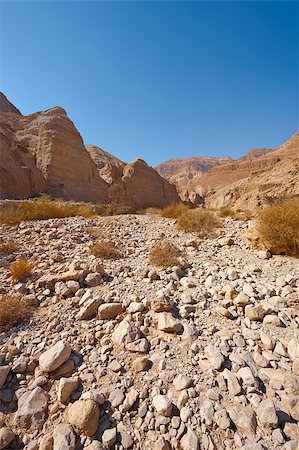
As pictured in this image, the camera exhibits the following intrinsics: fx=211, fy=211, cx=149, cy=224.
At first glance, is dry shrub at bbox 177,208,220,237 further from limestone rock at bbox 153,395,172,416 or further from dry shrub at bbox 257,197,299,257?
limestone rock at bbox 153,395,172,416

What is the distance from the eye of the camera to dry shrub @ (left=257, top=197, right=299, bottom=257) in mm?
3738

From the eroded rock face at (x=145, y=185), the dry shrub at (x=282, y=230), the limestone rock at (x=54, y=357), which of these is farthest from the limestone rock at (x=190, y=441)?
the eroded rock face at (x=145, y=185)

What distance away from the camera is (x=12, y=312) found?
7.24 feet

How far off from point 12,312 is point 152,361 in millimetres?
1546

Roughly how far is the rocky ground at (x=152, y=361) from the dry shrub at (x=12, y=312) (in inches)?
3.9

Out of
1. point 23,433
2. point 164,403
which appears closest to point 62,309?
point 23,433

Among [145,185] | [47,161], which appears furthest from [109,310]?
[145,185]

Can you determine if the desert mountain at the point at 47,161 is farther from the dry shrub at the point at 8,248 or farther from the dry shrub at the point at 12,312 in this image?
the dry shrub at the point at 12,312

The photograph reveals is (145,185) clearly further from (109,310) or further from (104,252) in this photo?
(109,310)

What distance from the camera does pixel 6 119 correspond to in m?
21.8

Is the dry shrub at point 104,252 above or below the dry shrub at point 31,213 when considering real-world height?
below

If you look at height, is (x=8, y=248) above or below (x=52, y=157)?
below

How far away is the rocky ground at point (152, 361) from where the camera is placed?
1.30m

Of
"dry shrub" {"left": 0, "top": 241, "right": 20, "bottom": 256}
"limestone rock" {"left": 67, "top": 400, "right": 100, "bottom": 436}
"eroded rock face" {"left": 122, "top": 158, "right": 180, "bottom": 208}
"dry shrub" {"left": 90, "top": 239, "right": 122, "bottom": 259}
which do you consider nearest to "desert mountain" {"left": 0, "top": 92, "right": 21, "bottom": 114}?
"eroded rock face" {"left": 122, "top": 158, "right": 180, "bottom": 208}
